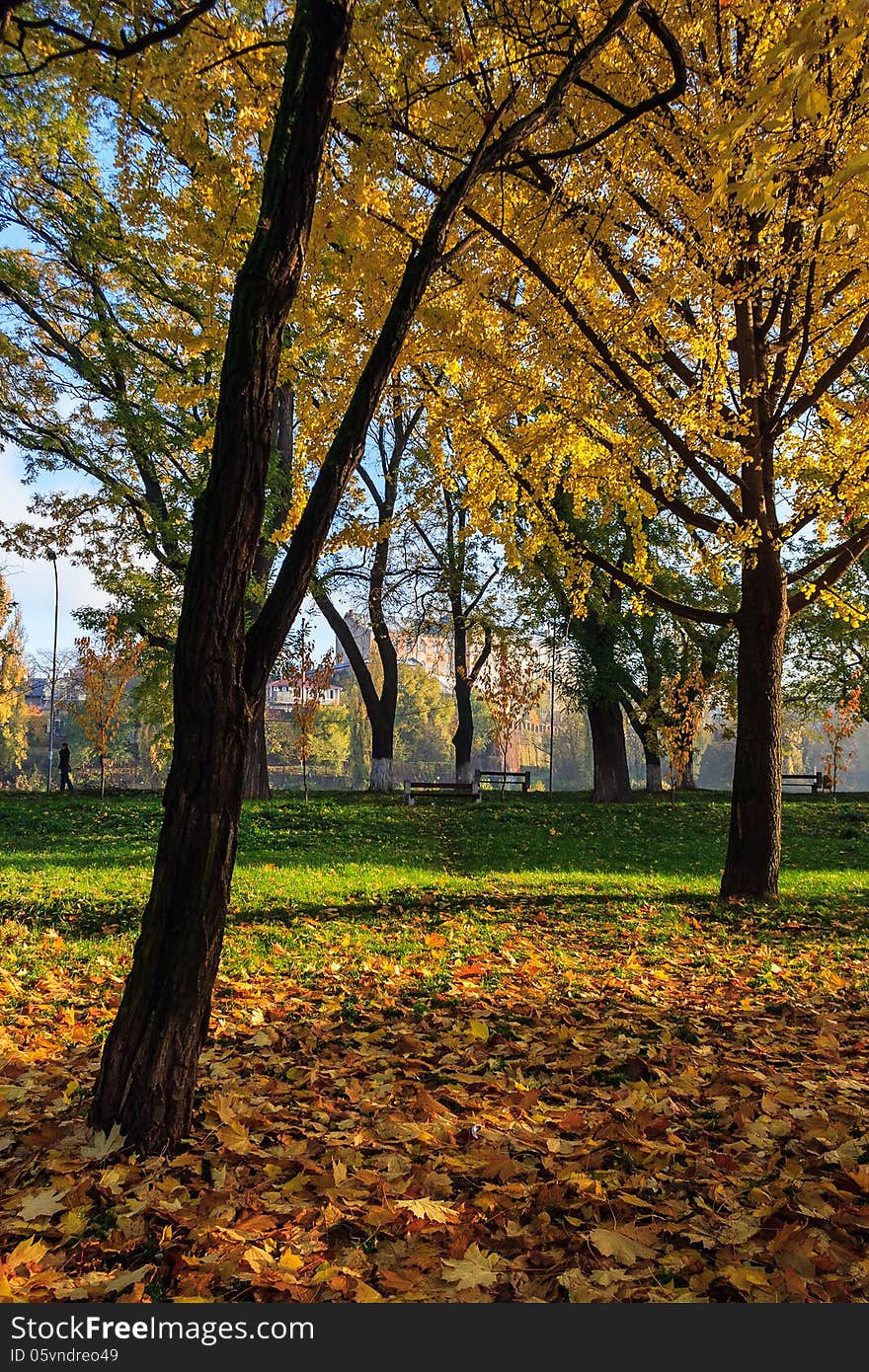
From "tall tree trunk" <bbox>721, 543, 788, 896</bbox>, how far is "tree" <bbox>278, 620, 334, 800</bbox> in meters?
13.1

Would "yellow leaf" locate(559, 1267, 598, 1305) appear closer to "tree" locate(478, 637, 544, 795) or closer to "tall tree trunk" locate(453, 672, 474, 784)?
"tree" locate(478, 637, 544, 795)

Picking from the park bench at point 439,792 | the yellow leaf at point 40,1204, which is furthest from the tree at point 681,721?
the yellow leaf at point 40,1204

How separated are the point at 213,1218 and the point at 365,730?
54.6 meters

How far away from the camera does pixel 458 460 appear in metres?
9.19

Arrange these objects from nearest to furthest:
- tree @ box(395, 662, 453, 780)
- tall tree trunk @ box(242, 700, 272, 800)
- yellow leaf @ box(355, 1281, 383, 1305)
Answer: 1. yellow leaf @ box(355, 1281, 383, 1305)
2. tall tree trunk @ box(242, 700, 272, 800)
3. tree @ box(395, 662, 453, 780)

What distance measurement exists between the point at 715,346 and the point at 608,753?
51.5ft

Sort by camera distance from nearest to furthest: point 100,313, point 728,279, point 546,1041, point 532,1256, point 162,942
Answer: point 532,1256
point 162,942
point 546,1041
point 728,279
point 100,313

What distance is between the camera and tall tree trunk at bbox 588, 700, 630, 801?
21.9 m

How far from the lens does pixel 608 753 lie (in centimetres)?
2230

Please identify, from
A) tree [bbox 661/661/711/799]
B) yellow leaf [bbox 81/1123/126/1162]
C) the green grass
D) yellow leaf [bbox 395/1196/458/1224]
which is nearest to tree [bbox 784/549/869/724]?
tree [bbox 661/661/711/799]

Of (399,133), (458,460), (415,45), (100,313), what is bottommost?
(458,460)

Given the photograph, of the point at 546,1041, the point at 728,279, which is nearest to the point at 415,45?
the point at 728,279

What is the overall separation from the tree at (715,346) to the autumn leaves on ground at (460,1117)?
11.9 feet

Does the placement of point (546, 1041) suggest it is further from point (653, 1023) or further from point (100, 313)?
point (100, 313)
